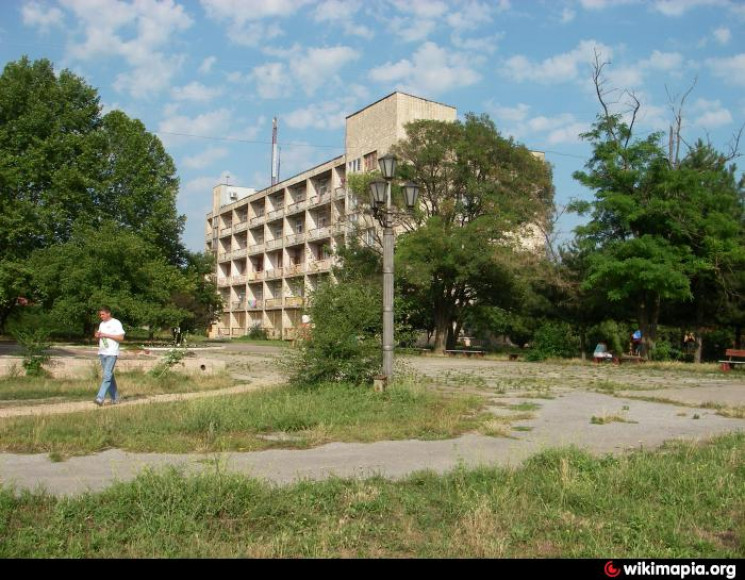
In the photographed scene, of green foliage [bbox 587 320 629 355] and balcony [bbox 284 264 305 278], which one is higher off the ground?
balcony [bbox 284 264 305 278]

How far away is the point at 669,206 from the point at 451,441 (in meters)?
23.4

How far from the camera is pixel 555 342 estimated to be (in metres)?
33.8

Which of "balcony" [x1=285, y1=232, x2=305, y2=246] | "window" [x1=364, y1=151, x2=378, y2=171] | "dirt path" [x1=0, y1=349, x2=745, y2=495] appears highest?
"window" [x1=364, y1=151, x2=378, y2=171]

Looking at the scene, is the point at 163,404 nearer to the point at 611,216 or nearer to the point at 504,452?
the point at 504,452

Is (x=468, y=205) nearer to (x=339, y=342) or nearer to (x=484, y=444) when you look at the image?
(x=339, y=342)

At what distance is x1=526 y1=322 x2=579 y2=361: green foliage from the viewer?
33.0m

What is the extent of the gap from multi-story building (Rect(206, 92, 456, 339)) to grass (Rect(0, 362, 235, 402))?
77.6ft

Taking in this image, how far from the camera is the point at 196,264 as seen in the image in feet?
185

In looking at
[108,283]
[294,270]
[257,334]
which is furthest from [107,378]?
[257,334]

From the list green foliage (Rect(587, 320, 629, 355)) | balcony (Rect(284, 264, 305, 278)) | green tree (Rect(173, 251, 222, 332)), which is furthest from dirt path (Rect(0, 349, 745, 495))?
balcony (Rect(284, 264, 305, 278))

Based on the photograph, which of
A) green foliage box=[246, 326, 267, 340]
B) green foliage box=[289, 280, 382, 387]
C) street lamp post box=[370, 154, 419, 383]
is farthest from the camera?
green foliage box=[246, 326, 267, 340]

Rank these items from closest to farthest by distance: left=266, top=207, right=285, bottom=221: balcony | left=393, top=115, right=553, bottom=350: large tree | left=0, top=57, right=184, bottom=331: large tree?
1. left=393, top=115, right=553, bottom=350: large tree
2. left=0, top=57, right=184, bottom=331: large tree
3. left=266, top=207, right=285, bottom=221: balcony

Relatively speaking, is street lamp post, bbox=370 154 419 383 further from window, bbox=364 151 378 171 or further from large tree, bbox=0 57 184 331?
window, bbox=364 151 378 171

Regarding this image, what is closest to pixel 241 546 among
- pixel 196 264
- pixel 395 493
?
pixel 395 493
